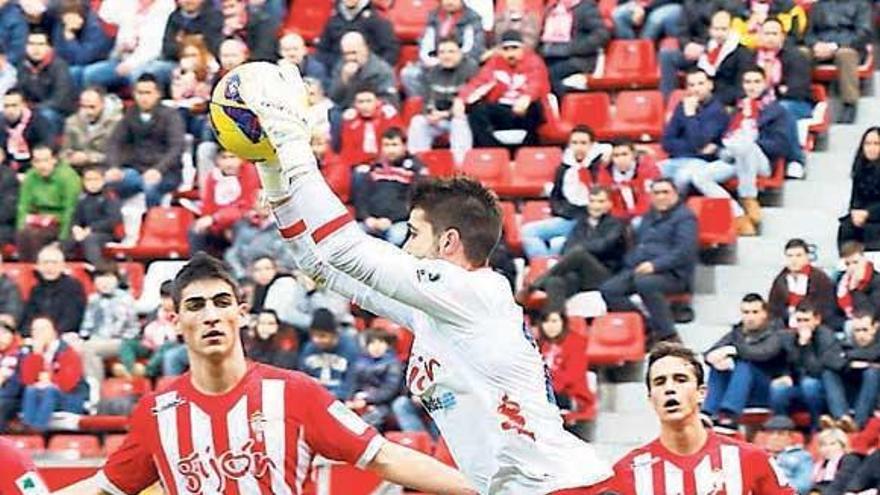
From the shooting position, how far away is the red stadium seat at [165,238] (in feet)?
62.7

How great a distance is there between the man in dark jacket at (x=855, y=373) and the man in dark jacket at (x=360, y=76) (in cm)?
456

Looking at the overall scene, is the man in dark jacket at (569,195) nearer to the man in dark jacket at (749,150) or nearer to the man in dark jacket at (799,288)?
the man in dark jacket at (749,150)

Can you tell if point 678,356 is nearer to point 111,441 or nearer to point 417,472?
point 417,472

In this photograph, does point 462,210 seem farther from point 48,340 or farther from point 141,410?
point 48,340

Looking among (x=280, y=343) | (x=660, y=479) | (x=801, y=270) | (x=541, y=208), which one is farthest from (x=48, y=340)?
(x=660, y=479)

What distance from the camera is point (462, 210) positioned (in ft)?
28.5

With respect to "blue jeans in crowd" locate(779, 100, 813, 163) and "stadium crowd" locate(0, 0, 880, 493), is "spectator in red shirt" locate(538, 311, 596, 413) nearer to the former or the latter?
"stadium crowd" locate(0, 0, 880, 493)

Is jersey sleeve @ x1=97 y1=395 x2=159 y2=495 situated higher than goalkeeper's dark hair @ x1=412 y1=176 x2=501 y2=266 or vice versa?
goalkeeper's dark hair @ x1=412 y1=176 x2=501 y2=266

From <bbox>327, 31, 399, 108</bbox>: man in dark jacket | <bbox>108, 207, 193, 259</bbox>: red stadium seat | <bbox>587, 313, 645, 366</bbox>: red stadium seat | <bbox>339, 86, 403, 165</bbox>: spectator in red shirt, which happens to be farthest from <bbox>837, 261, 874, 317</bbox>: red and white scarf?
<bbox>108, 207, 193, 259</bbox>: red stadium seat

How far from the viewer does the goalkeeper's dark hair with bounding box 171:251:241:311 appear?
8.62 metres

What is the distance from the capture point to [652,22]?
19203 mm

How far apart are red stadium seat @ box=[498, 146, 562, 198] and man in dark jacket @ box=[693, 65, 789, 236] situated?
1.29m

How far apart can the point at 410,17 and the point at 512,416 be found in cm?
1205

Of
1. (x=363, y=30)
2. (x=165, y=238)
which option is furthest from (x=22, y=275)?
(x=363, y=30)
